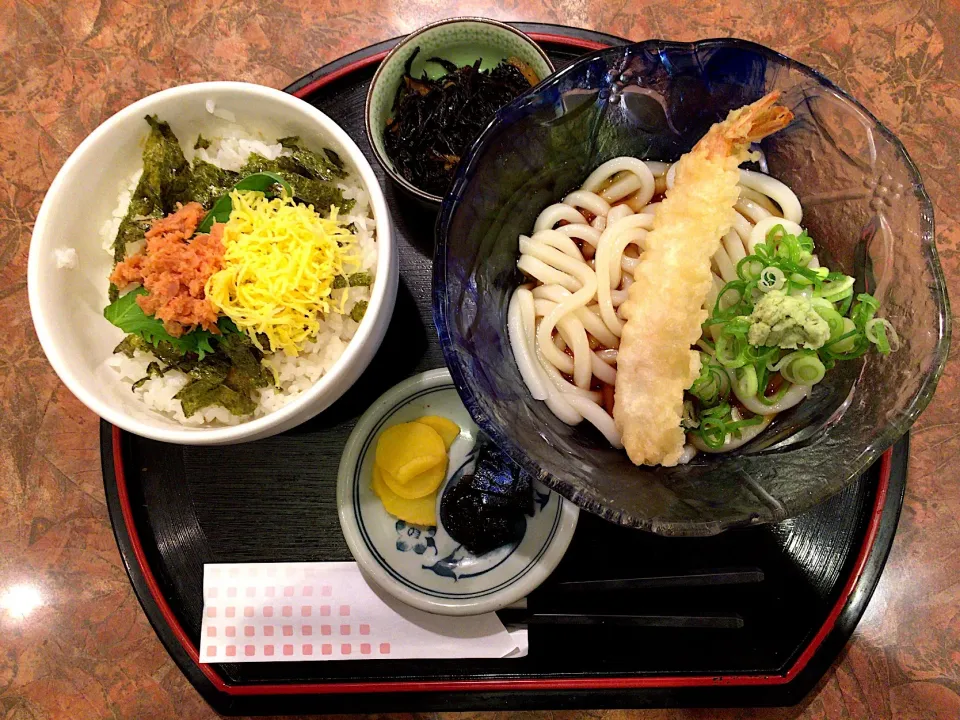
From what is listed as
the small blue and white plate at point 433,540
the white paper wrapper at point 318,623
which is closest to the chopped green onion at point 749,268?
the small blue and white plate at point 433,540

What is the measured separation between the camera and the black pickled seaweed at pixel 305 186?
4.93 ft

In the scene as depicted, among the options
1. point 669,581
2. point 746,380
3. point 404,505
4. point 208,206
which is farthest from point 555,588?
point 208,206

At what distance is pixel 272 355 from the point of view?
148 centimetres

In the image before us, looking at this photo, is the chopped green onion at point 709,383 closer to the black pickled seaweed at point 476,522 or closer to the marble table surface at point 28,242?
the black pickled seaweed at point 476,522

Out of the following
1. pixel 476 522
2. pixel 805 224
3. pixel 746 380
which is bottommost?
pixel 476 522

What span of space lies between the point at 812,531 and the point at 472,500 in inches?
36.2

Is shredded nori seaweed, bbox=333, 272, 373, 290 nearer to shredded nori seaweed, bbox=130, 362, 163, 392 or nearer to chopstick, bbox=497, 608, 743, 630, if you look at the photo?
shredded nori seaweed, bbox=130, 362, 163, 392

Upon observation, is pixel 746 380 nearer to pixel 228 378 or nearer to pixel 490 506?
pixel 490 506

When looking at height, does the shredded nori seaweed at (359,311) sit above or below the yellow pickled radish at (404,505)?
above

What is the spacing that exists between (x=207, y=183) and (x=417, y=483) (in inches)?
36.3

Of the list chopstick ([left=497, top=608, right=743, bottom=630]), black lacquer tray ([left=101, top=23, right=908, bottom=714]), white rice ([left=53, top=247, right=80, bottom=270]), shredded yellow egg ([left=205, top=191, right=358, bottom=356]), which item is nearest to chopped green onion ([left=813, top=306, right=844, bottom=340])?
black lacquer tray ([left=101, top=23, right=908, bottom=714])

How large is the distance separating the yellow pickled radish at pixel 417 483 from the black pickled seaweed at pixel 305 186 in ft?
2.25

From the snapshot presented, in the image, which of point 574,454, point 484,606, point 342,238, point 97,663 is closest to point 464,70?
point 342,238

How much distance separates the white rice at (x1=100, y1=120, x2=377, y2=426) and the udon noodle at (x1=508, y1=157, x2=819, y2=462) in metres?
0.39
